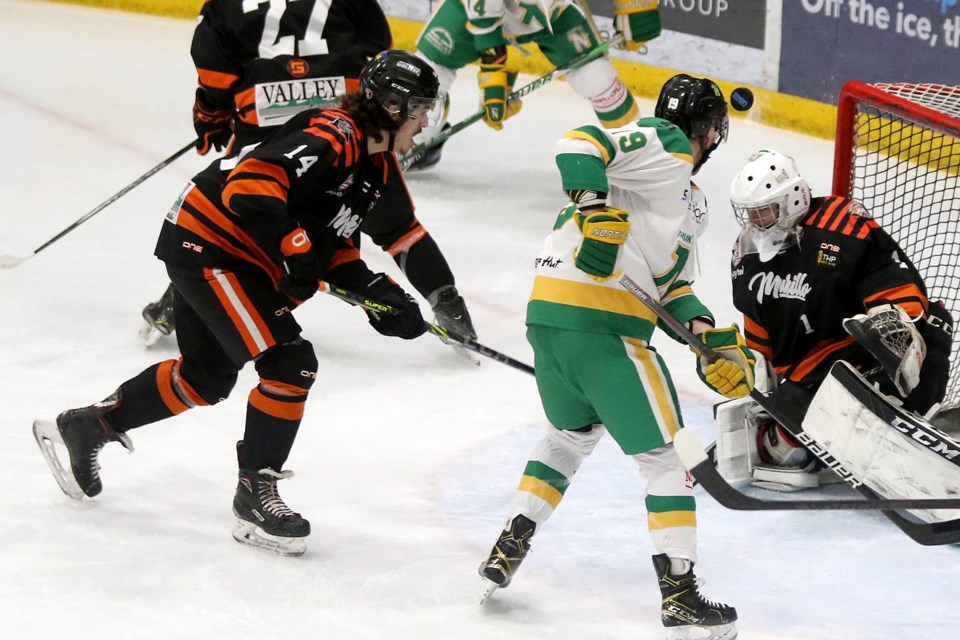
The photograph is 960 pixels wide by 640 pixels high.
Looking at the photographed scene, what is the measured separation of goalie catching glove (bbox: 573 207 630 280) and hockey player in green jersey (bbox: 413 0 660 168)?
2.74 m

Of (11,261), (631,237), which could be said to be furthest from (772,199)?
(11,261)

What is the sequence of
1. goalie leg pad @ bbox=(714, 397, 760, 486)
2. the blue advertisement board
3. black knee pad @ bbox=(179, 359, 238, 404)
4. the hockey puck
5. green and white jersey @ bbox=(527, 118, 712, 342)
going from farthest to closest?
the blue advertisement board, goalie leg pad @ bbox=(714, 397, 760, 486), black knee pad @ bbox=(179, 359, 238, 404), the hockey puck, green and white jersey @ bbox=(527, 118, 712, 342)

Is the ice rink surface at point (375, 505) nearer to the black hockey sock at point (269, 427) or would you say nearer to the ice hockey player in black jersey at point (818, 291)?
the black hockey sock at point (269, 427)

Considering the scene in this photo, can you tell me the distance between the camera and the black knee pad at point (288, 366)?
2938 millimetres

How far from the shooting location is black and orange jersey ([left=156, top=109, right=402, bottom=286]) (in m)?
2.80

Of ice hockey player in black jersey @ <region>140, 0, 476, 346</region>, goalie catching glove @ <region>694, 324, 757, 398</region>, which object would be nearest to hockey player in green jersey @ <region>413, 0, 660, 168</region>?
ice hockey player in black jersey @ <region>140, 0, 476, 346</region>

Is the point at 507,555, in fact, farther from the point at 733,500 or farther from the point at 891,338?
the point at 891,338

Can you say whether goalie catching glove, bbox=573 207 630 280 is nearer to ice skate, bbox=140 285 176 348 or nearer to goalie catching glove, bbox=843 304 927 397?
goalie catching glove, bbox=843 304 927 397

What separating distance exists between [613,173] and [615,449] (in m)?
1.17

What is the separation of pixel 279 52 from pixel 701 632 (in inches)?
85.8

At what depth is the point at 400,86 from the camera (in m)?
2.86

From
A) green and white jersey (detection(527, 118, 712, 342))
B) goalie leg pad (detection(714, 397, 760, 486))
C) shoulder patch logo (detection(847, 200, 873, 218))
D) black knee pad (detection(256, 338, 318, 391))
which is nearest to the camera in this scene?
green and white jersey (detection(527, 118, 712, 342))

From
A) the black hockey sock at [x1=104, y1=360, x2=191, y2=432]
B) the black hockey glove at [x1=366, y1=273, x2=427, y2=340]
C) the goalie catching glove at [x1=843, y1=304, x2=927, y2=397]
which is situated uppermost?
the black hockey glove at [x1=366, y1=273, x2=427, y2=340]

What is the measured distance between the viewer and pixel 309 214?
2.96 meters
